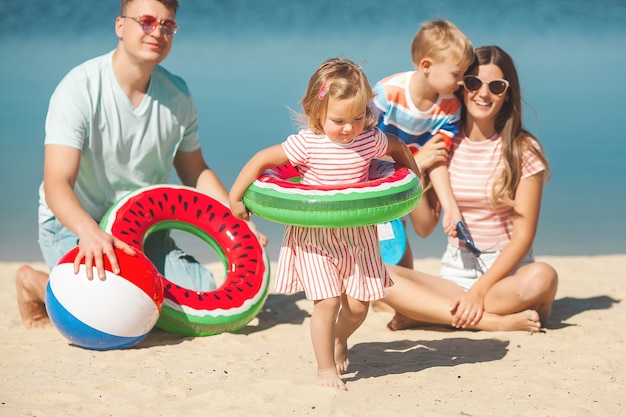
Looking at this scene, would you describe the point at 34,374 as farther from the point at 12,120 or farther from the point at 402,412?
the point at 12,120

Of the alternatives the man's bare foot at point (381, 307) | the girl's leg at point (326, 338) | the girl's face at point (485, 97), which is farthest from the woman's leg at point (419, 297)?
the girl's leg at point (326, 338)

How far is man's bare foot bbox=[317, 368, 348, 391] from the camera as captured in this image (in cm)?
388

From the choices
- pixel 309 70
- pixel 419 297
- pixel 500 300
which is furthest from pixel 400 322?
pixel 309 70

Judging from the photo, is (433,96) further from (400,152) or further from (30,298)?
(30,298)

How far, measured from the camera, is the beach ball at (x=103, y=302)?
4375mm

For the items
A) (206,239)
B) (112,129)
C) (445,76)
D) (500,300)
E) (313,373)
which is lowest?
(313,373)

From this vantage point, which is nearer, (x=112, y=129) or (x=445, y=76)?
(x=445, y=76)

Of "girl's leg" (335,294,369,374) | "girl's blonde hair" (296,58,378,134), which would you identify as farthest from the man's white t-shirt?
"girl's leg" (335,294,369,374)

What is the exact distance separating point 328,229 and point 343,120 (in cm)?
45

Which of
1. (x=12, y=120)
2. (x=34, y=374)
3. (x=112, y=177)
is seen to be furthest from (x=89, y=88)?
(x=12, y=120)

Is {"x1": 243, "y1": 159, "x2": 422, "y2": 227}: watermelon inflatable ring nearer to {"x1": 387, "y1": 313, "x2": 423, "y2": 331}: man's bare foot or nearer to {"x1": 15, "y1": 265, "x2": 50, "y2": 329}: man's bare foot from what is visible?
{"x1": 387, "y1": 313, "x2": 423, "y2": 331}: man's bare foot

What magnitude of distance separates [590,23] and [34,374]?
19.5 m

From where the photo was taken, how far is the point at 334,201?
144 inches

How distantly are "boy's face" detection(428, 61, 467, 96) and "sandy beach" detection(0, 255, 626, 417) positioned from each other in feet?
4.29
